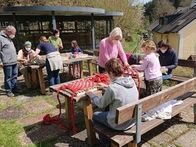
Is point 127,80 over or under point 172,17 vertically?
under

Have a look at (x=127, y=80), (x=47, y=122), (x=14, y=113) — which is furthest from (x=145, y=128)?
(x=14, y=113)

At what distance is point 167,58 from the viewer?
17.2ft

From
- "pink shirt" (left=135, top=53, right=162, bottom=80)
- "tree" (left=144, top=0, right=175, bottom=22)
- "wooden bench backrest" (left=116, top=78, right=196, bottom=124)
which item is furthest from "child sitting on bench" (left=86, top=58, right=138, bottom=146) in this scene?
"tree" (left=144, top=0, right=175, bottom=22)

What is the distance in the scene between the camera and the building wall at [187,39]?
2986 cm

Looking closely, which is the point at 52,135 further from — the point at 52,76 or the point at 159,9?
the point at 159,9

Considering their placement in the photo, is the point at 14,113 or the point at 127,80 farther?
the point at 14,113

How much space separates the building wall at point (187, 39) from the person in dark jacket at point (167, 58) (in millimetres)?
26318

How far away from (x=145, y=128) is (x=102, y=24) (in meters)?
19.8

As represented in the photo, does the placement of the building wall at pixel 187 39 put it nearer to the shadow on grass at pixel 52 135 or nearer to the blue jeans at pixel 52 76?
the blue jeans at pixel 52 76

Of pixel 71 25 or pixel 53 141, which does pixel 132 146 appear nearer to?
pixel 53 141

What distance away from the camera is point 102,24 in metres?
22.0

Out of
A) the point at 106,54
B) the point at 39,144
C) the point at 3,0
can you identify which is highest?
the point at 3,0

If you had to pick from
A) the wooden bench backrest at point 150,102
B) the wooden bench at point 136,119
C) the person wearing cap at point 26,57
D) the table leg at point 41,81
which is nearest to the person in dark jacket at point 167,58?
the wooden bench backrest at point 150,102

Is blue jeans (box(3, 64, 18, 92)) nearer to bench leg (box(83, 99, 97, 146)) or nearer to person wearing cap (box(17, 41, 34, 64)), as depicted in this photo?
person wearing cap (box(17, 41, 34, 64))
